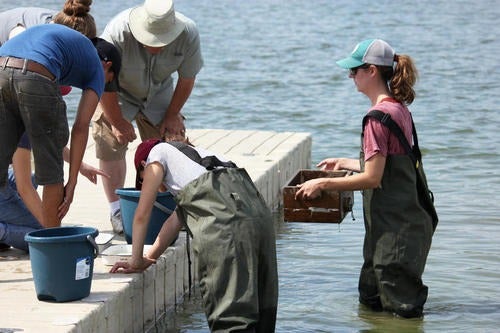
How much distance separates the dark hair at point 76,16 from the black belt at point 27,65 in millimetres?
617

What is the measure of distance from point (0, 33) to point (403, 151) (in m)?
2.27

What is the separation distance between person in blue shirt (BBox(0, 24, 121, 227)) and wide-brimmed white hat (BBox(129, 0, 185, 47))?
1.05m

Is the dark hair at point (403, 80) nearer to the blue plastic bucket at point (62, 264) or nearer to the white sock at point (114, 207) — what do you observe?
the blue plastic bucket at point (62, 264)

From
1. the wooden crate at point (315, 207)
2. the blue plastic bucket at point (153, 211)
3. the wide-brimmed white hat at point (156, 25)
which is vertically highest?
the wide-brimmed white hat at point (156, 25)

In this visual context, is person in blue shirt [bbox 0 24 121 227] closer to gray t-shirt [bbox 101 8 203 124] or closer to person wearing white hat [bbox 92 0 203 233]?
person wearing white hat [bbox 92 0 203 233]

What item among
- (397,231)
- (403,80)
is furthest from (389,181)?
(403,80)

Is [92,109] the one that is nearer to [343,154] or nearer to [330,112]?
[343,154]

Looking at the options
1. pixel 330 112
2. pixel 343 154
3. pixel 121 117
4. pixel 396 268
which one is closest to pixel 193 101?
pixel 330 112

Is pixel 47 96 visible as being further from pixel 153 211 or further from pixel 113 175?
pixel 113 175

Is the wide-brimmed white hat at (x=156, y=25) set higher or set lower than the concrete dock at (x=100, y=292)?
higher

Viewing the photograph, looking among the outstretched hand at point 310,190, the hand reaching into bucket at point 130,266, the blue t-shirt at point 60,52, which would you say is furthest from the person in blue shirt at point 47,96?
the outstretched hand at point 310,190

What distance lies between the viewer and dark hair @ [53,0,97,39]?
20.5 feet

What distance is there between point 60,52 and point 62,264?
3.42ft

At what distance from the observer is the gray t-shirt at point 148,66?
707 cm
